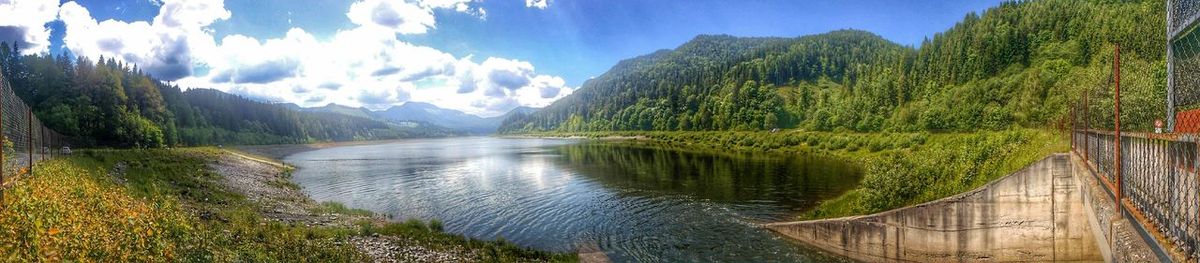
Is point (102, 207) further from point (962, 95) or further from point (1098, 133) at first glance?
point (962, 95)

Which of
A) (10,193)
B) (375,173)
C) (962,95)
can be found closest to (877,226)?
(10,193)

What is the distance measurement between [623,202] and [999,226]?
2546 cm

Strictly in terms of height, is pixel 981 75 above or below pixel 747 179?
above

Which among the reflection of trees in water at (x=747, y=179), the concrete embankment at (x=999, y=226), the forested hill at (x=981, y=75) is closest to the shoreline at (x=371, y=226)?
the concrete embankment at (x=999, y=226)

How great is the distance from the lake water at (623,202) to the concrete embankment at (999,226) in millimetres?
3183

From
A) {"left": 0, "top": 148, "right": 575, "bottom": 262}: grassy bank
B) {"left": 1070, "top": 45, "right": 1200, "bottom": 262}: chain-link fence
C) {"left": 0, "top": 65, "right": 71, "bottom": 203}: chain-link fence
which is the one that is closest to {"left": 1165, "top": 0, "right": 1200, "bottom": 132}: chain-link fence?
{"left": 1070, "top": 45, "right": 1200, "bottom": 262}: chain-link fence

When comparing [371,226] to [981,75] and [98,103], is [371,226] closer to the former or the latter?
[98,103]

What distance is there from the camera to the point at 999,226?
19.3m

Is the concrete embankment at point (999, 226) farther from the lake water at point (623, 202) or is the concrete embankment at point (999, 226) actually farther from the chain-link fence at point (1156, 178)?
the chain-link fence at point (1156, 178)

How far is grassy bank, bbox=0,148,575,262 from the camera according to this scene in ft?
34.1

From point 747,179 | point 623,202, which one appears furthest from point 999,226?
point 747,179

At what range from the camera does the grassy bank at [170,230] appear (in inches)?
409

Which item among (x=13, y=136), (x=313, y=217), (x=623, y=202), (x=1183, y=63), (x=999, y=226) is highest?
(x=1183, y=63)

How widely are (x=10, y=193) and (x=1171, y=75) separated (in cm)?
3633
